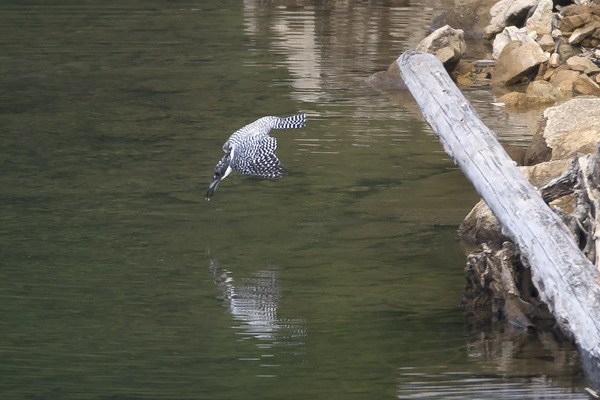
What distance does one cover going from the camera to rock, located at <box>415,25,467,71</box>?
12.4m

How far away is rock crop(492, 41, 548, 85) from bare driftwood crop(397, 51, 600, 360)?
6.27 m

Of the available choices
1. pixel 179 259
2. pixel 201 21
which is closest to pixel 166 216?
pixel 179 259

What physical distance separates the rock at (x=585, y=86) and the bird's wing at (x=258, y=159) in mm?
5470

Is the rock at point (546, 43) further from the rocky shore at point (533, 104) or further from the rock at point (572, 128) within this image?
the rock at point (572, 128)

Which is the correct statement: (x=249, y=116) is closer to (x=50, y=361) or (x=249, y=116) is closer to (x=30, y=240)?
(x=30, y=240)

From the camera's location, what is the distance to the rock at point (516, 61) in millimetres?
12258

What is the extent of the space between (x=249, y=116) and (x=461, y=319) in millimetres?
5554

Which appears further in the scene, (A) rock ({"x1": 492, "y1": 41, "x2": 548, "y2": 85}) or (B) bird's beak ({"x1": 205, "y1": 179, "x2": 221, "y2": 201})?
(A) rock ({"x1": 492, "y1": 41, "x2": 548, "y2": 85})

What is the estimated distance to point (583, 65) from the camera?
12086mm

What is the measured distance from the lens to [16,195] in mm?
8562

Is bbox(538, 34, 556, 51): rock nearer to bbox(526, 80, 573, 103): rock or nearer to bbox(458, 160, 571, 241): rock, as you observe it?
bbox(526, 80, 573, 103): rock

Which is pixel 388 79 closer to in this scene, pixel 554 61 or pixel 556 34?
pixel 554 61

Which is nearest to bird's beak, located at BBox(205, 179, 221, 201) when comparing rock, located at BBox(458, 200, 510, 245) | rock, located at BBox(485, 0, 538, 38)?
rock, located at BBox(458, 200, 510, 245)

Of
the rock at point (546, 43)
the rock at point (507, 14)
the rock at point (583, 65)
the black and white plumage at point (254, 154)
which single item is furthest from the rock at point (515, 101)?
the black and white plumage at point (254, 154)
